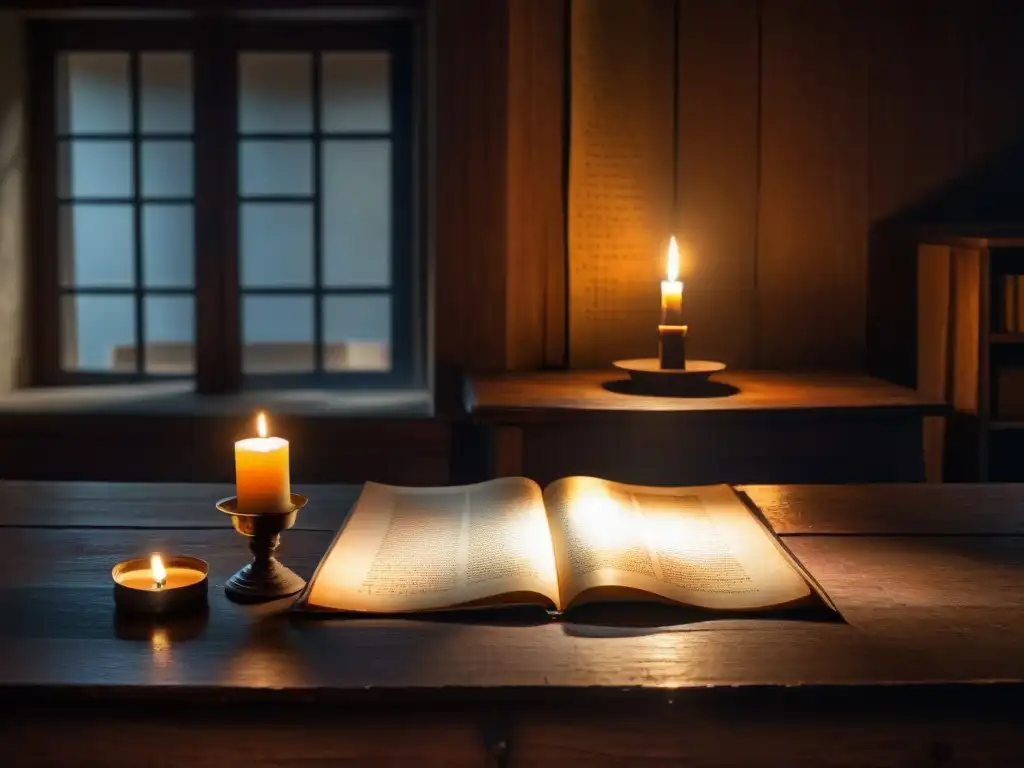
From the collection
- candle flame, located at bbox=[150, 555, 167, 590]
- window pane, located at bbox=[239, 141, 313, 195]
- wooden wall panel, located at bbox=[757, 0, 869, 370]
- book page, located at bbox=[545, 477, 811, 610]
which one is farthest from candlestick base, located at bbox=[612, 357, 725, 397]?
A: candle flame, located at bbox=[150, 555, 167, 590]

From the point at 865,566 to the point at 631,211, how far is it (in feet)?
6.87

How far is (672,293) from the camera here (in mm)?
2816

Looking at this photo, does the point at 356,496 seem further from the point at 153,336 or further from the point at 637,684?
the point at 153,336

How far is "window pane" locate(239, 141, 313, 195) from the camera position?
367 cm

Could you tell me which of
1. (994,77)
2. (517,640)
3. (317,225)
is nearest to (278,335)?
(317,225)

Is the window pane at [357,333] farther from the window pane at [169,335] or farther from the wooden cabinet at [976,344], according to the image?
the wooden cabinet at [976,344]

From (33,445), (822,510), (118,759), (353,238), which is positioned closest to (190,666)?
(118,759)

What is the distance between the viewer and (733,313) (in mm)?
3492

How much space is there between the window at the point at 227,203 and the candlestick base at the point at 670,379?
0.97m

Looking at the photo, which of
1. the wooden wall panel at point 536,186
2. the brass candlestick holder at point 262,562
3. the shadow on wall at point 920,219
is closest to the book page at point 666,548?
the brass candlestick holder at point 262,562

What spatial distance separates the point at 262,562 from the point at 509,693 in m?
0.36

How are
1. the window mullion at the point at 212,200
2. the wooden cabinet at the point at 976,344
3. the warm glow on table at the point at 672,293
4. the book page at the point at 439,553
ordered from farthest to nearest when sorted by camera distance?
the window mullion at the point at 212,200 → the wooden cabinet at the point at 976,344 → the warm glow on table at the point at 672,293 → the book page at the point at 439,553

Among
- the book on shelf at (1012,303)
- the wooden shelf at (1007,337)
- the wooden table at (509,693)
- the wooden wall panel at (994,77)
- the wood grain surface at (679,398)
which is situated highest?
the wooden wall panel at (994,77)

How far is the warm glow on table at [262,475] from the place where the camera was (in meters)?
1.28
